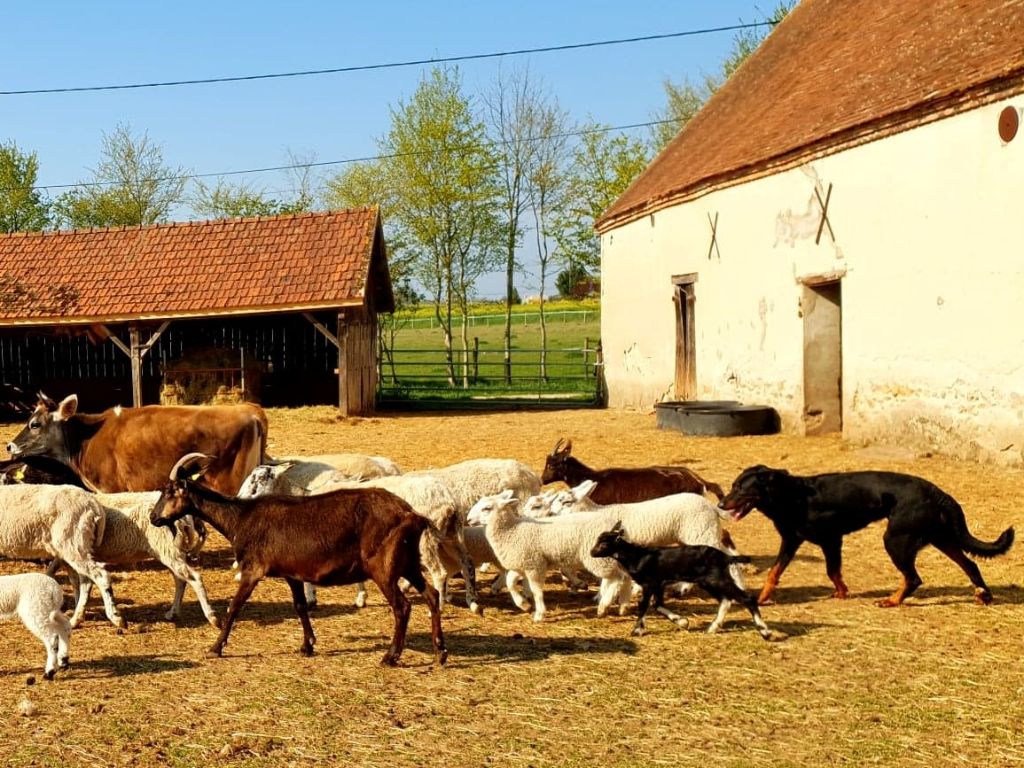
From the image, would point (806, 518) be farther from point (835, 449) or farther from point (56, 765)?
A: point (835, 449)

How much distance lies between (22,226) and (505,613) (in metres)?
45.4

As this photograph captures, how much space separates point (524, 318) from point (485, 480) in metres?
56.0

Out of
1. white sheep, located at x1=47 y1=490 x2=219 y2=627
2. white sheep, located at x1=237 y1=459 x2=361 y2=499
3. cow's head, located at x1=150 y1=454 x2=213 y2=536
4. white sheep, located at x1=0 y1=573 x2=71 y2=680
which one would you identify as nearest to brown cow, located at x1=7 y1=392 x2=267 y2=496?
white sheep, located at x1=237 y1=459 x2=361 y2=499

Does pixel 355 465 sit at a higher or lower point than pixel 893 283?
lower

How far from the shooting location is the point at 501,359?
4897cm

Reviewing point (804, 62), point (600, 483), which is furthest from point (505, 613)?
point (804, 62)

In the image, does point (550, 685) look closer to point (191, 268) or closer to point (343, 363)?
point (343, 363)

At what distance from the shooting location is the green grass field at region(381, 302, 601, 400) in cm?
3281

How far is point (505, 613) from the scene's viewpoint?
27.3 feet

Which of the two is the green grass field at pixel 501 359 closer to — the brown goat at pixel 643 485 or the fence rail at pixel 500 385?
the fence rail at pixel 500 385

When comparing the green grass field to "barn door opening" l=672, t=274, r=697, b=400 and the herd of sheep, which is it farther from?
the herd of sheep

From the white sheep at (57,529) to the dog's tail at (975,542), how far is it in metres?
5.93

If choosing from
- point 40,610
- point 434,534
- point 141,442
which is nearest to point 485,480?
point 434,534

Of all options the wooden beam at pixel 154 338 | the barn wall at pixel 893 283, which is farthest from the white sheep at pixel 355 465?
the wooden beam at pixel 154 338
